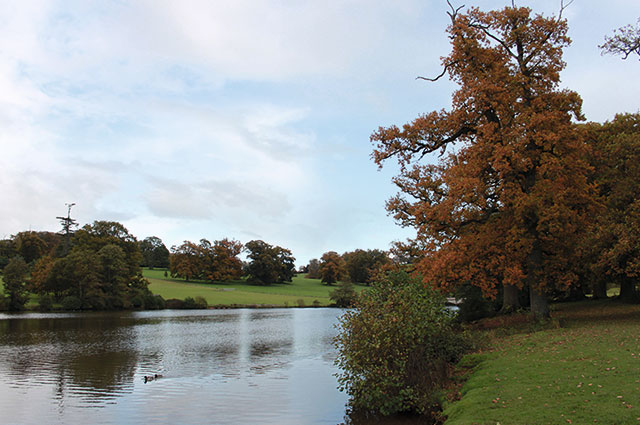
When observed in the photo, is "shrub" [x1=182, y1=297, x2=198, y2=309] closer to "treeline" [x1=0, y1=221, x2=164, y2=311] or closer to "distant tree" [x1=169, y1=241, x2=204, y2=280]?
"treeline" [x1=0, y1=221, x2=164, y2=311]

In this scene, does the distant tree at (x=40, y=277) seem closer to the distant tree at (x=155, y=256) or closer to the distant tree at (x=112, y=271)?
the distant tree at (x=112, y=271)

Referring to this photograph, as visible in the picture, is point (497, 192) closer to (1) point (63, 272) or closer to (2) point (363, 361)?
(2) point (363, 361)

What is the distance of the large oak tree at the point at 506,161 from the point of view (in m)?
20.0

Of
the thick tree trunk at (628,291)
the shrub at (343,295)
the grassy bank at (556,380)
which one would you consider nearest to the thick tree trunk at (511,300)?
the thick tree trunk at (628,291)

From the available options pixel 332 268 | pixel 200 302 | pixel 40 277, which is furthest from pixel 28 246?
pixel 332 268

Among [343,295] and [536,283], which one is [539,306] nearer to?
[536,283]

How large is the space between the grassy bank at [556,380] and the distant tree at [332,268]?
11361cm

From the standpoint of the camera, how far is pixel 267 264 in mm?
118938

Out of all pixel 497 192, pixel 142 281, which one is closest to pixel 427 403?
pixel 497 192

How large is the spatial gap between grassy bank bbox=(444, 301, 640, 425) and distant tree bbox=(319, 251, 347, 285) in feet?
373

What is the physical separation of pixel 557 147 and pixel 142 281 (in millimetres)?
74534

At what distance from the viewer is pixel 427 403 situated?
42.1 feet

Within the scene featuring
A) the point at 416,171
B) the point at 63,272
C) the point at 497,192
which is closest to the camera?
the point at 497,192

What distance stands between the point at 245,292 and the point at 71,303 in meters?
38.0
